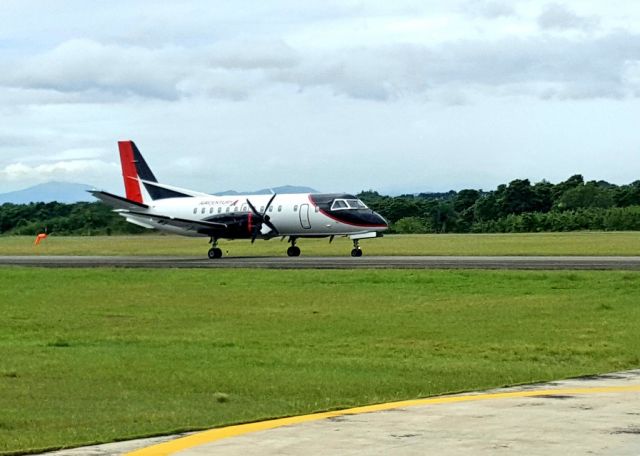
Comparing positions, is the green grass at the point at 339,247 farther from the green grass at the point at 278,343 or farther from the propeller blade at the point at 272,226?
the green grass at the point at 278,343

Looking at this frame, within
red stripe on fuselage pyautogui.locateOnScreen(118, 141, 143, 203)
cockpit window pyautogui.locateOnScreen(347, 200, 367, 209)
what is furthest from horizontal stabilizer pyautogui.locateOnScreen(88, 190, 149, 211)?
cockpit window pyautogui.locateOnScreen(347, 200, 367, 209)

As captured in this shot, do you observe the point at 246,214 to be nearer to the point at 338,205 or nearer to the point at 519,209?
the point at 338,205

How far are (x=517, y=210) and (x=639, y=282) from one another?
3524 inches

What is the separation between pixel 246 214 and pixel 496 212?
232 feet

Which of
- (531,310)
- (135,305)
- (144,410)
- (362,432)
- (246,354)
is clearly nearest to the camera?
(362,432)

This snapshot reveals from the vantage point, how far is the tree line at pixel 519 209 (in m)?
94.7

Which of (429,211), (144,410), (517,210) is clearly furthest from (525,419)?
(517,210)

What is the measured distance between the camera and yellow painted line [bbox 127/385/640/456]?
9.48 meters

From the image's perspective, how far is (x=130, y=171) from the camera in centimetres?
5822

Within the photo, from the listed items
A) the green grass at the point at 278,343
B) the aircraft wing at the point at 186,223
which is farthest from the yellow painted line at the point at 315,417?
the aircraft wing at the point at 186,223

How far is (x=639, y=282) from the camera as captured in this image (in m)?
31.4

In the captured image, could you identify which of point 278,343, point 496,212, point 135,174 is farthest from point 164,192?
point 496,212

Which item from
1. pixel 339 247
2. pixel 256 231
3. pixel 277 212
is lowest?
pixel 339 247

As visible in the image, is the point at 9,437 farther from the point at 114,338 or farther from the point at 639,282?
the point at 639,282
